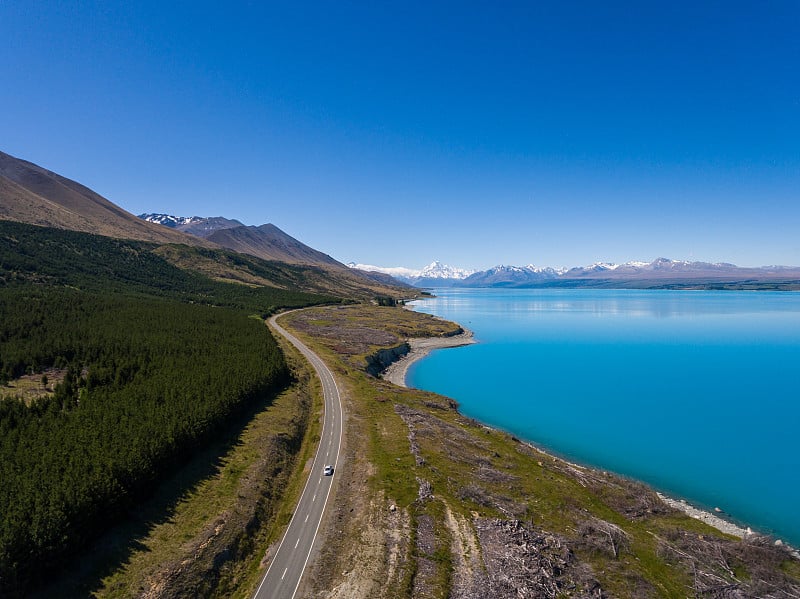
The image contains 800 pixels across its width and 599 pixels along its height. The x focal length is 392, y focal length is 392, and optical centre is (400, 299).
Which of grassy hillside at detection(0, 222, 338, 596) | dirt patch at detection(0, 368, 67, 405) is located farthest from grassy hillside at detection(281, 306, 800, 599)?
dirt patch at detection(0, 368, 67, 405)

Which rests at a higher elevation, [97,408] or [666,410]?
[97,408]

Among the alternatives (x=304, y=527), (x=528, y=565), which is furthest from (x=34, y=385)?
(x=528, y=565)

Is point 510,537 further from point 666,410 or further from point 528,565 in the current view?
point 666,410

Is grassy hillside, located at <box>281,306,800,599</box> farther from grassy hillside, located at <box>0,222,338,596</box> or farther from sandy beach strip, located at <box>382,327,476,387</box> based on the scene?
sandy beach strip, located at <box>382,327,476,387</box>

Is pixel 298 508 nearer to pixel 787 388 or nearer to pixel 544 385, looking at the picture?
pixel 544 385

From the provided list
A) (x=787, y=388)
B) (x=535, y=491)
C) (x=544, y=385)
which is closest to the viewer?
(x=535, y=491)

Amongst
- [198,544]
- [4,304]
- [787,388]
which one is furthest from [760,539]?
[4,304]
